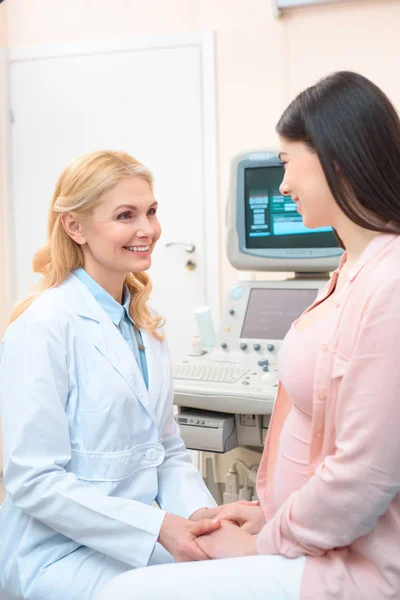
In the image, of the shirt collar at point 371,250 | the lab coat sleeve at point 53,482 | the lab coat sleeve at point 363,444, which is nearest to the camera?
the lab coat sleeve at point 363,444

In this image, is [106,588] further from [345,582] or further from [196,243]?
[196,243]

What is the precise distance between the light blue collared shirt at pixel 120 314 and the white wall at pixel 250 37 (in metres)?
1.95

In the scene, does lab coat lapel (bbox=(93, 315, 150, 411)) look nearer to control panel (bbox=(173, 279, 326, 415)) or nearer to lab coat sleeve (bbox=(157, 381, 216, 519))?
lab coat sleeve (bbox=(157, 381, 216, 519))

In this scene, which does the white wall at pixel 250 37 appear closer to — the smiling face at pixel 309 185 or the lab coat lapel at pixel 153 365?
the lab coat lapel at pixel 153 365

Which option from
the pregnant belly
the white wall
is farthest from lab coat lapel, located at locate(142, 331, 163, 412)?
the white wall

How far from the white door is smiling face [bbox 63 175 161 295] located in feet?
6.58

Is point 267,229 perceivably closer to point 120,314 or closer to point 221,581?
point 120,314

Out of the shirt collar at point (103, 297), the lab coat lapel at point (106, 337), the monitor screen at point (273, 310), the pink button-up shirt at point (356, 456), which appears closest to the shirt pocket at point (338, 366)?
the pink button-up shirt at point (356, 456)

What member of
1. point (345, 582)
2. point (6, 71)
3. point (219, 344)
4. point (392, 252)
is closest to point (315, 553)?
point (345, 582)

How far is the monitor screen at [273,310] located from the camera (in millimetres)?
2334

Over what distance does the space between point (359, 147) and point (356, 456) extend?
43 centimetres

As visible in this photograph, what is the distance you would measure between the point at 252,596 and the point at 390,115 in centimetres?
70

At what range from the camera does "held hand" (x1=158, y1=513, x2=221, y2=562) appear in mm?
1160

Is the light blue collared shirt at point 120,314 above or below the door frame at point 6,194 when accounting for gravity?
below
